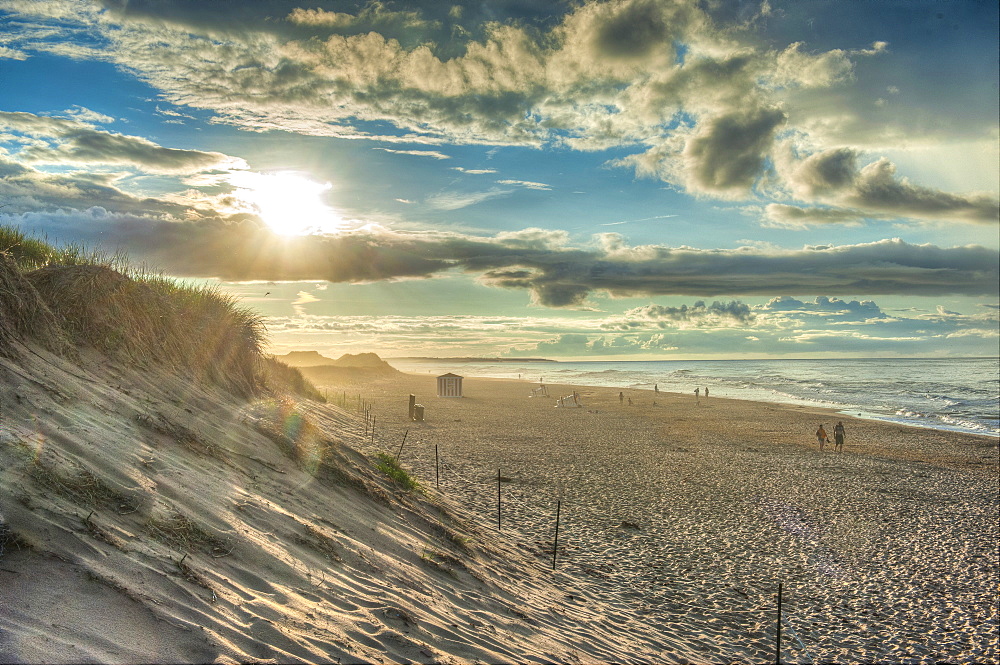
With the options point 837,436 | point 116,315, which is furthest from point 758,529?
point 837,436

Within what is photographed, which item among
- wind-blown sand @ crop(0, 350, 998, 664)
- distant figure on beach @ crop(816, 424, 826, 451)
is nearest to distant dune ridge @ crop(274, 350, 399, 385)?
distant figure on beach @ crop(816, 424, 826, 451)

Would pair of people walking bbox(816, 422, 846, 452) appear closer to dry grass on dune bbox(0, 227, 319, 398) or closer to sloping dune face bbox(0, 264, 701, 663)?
sloping dune face bbox(0, 264, 701, 663)

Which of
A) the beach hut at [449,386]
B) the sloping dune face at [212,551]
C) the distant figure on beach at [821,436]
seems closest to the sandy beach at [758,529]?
the distant figure on beach at [821,436]

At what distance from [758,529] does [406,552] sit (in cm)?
1090

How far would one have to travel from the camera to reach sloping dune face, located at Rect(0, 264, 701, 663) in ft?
12.7

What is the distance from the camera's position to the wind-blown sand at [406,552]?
13.7 ft

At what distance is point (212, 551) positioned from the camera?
17.4ft

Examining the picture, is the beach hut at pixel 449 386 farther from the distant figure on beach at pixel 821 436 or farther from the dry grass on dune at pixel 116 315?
the dry grass on dune at pixel 116 315

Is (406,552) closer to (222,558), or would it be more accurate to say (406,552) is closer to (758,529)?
(222,558)

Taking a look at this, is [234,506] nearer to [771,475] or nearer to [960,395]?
[771,475]

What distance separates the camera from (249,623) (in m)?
4.45

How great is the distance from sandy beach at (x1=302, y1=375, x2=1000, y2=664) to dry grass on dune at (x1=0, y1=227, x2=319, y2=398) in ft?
20.3

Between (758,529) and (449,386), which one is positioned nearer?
(758,529)

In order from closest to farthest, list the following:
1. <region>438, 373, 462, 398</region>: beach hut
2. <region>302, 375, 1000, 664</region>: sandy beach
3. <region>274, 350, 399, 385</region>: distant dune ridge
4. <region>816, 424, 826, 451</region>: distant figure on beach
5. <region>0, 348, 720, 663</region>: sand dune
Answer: <region>0, 348, 720, 663</region>: sand dune → <region>302, 375, 1000, 664</region>: sandy beach → <region>816, 424, 826, 451</region>: distant figure on beach → <region>438, 373, 462, 398</region>: beach hut → <region>274, 350, 399, 385</region>: distant dune ridge
